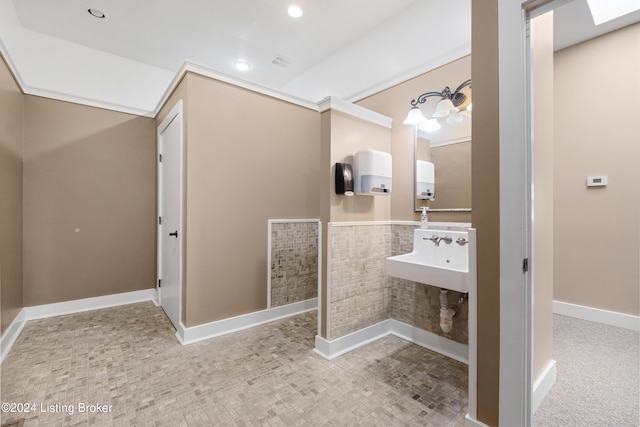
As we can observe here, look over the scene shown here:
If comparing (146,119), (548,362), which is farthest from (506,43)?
(146,119)

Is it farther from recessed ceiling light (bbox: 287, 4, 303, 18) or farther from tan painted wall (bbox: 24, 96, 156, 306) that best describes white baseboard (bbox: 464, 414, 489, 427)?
tan painted wall (bbox: 24, 96, 156, 306)

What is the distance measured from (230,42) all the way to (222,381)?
3.29 m

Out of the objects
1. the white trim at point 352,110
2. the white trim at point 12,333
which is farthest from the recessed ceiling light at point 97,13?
the white trim at point 12,333

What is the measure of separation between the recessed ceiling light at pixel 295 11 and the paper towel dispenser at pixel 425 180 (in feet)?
5.77

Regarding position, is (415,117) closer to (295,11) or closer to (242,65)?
(295,11)

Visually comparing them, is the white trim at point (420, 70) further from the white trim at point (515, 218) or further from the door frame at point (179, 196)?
the door frame at point (179, 196)

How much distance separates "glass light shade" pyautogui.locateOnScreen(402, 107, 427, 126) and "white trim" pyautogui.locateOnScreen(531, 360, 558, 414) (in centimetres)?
196

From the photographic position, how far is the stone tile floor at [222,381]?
1531mm

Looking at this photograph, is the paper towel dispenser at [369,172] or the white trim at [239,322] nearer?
the paper towel dispenser at [369,172]

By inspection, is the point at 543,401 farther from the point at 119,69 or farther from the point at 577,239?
the point at 119,69

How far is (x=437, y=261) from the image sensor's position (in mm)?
2217

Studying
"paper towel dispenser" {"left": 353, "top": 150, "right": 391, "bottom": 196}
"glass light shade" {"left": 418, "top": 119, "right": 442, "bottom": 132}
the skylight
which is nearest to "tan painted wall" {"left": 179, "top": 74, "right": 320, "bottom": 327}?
"paper towel dispenser" {"left": 353, "top": 150, "right": 391, "bottom": 196}

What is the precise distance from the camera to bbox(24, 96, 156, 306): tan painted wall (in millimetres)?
2863

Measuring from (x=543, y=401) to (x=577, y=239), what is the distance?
1820mm
